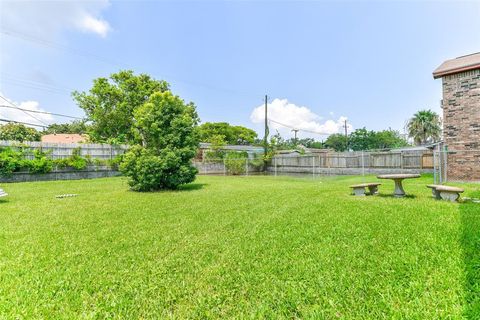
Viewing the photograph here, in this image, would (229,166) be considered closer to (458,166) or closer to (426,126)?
(458,166)

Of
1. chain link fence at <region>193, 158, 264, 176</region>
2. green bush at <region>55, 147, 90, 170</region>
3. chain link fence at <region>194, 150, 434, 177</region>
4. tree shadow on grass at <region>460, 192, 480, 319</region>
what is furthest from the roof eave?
green bush at <region>55, 147, 90, 170</region>

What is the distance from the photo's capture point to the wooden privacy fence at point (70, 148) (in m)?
13.3

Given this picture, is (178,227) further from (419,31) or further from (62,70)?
(62,70)

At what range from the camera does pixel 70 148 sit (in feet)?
49.5

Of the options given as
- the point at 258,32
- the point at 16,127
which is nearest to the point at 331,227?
the point at 258,32

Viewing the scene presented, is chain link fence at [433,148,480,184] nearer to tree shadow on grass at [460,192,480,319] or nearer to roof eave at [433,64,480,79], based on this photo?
roof eave at [433,64,480,79]

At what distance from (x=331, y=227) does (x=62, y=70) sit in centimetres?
2246

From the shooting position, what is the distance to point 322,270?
2.66m

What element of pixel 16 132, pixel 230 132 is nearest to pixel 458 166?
pixel 230 132

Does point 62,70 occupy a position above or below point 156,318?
above

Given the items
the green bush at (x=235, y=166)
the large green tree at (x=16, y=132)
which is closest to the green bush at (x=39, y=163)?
the green bush at (x=235, y=166)

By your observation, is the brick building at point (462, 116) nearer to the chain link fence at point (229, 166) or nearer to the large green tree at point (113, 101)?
the chain link fence at point (229, 166)

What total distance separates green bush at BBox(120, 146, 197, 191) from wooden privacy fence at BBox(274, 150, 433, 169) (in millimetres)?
8231

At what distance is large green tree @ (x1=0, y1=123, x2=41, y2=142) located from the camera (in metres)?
26.0
